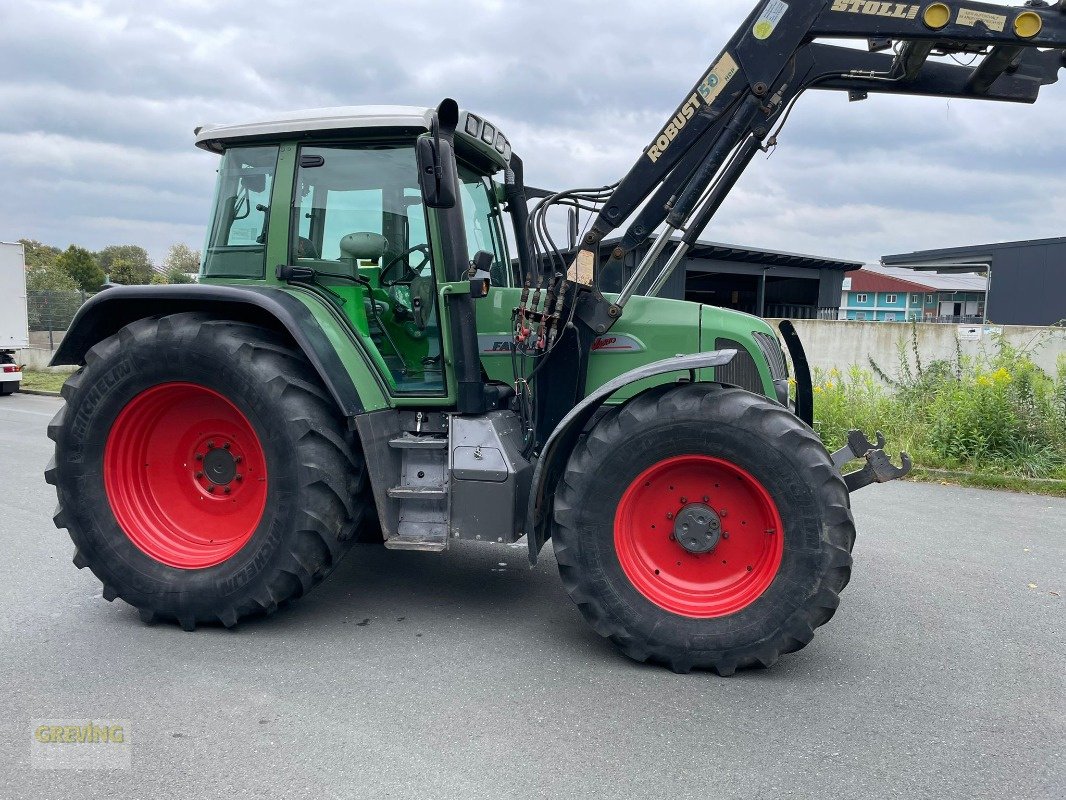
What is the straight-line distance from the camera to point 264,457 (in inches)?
155

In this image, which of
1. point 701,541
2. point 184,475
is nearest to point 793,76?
point 701,541

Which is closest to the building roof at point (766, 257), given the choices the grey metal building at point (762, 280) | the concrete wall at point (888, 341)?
the grey metal building at point (762, 280)

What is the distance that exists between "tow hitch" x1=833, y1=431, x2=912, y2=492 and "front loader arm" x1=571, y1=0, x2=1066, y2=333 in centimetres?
134

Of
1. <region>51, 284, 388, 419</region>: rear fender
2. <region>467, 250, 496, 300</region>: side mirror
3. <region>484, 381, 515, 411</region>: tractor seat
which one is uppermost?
<region>467, 250, 496, 300</region>: side mirror

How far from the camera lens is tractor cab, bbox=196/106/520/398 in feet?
13.8

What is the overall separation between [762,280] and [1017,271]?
966 centimetres

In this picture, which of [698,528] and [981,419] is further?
[981,419]

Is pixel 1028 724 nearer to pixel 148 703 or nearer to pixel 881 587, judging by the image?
pixel 881 587

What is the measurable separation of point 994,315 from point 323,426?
1147 inches

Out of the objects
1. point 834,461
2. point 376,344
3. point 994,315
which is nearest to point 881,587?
point 834,461

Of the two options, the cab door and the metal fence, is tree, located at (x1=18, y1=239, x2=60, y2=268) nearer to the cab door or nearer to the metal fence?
the metal fence

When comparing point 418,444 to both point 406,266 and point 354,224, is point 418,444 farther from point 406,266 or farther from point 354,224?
point 354,224

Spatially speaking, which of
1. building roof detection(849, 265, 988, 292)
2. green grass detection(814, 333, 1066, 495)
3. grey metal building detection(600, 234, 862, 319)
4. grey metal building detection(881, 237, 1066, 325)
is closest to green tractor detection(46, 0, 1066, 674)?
green grass detection(814, 333, 1066, 495)

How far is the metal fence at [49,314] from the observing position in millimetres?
22125
